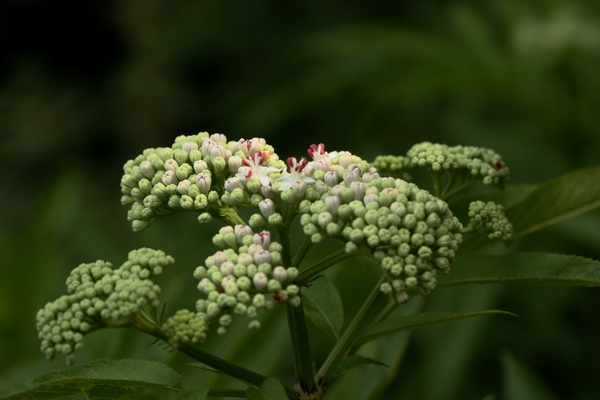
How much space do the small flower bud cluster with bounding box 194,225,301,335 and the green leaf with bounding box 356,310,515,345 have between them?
0.26 metres

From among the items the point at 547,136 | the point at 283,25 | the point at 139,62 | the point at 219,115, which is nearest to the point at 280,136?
the point at 219,115

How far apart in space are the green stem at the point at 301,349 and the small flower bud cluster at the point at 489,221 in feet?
1.93

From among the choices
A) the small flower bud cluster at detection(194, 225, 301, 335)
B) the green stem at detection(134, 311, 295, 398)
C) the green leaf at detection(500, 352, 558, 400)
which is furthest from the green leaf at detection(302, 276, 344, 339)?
the green leaf at detection(500, 352, 558, 400)

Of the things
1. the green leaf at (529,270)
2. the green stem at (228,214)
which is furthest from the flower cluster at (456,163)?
the green stem at (228,214)

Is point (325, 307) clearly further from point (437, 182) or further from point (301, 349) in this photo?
point (437, 182)

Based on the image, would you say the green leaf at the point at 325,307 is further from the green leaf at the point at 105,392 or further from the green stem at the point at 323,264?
the green leaf at the point at 105,392

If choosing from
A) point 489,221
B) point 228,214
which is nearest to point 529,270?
point 489,221

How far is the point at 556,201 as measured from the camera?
2621 mm

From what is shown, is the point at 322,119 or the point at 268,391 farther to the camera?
the point at 322,119

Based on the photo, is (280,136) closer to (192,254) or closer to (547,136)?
(547,136)

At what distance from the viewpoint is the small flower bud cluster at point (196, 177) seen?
221 centimetres

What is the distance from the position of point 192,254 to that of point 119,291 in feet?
6.38

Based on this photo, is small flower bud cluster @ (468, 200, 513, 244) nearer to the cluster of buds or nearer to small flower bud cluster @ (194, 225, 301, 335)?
the cluster of buds

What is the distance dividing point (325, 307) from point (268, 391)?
554 mm
